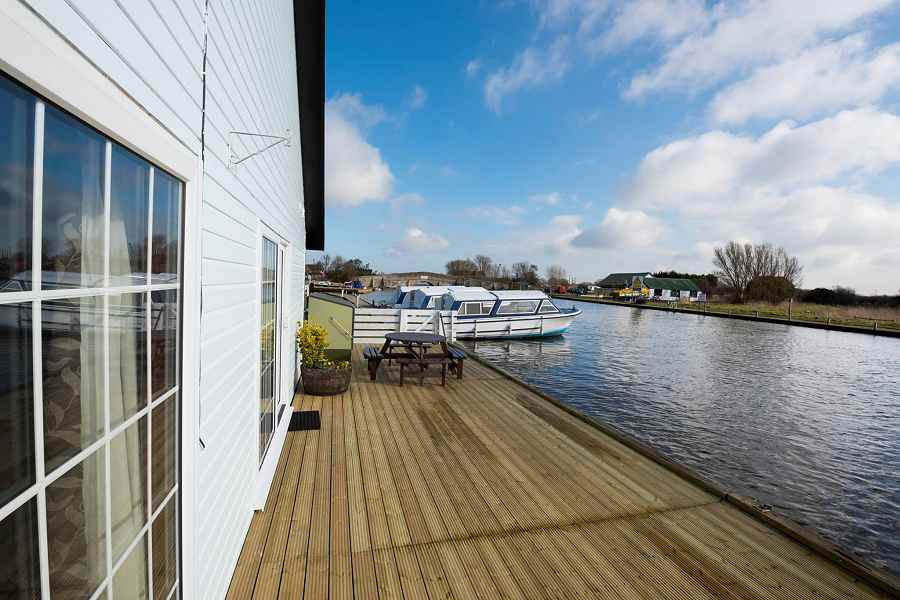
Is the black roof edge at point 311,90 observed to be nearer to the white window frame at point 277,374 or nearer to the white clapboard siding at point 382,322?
the white window frame at point 277,374

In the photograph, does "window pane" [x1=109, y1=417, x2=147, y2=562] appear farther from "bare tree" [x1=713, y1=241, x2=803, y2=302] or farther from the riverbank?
"bare tree" [x1=713, y1=241, x2=803, y2=302]

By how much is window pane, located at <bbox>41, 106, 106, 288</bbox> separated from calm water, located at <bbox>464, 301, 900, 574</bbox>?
6.09m

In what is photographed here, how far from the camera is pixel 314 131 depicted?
19.4 feet

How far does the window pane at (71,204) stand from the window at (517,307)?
14.5 m

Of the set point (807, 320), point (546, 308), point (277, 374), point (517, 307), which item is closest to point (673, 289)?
point (807, 320)

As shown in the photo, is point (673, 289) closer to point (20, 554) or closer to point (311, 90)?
point (311, 90)

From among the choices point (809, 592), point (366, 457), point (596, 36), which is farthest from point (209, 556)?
point (596, 36)

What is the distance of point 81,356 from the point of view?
35.9 inches

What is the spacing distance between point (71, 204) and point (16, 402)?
40cm

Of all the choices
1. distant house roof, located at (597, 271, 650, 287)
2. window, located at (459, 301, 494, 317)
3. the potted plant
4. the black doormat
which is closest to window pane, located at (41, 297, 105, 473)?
the black doormat

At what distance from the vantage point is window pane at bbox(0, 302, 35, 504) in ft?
2.19

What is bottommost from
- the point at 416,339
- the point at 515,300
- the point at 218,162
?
the point at 416,339

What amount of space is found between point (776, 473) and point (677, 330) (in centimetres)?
2007

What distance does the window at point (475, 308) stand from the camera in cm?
1474
